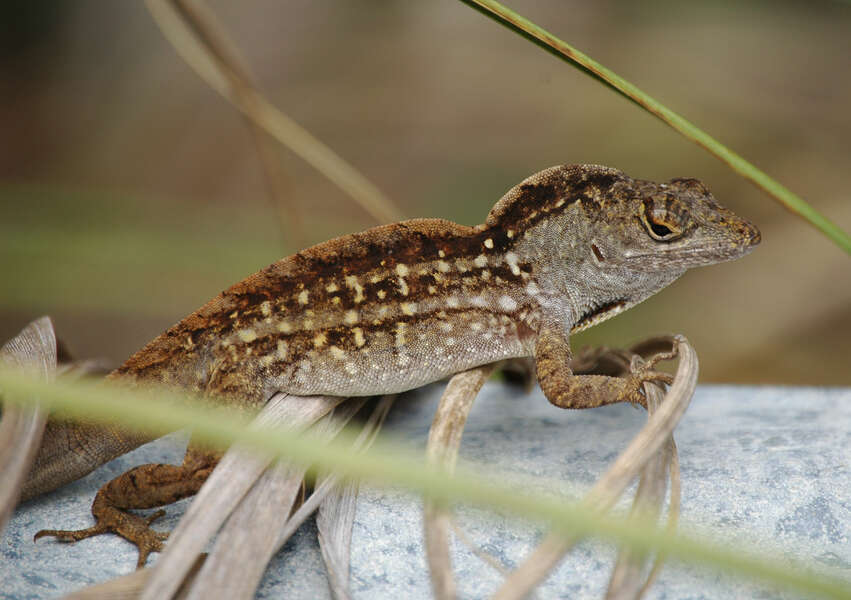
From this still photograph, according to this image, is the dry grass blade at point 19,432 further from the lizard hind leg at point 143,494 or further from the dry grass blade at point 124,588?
the lizard hind leg at point 143,494

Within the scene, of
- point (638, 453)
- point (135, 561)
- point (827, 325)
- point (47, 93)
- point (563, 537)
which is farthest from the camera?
point (47, 93)

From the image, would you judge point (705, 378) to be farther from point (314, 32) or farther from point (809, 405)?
point (314, 32)

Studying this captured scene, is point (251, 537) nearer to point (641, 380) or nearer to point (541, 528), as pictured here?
point (541, 528)

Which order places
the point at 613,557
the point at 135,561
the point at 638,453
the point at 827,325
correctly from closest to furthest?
the point at 638,453, the point at 613,557, the point at 135,561, the point at 827,325

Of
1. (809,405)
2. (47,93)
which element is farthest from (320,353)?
(47,93)

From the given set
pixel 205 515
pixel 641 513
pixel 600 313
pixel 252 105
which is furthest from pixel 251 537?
pixel 252 105

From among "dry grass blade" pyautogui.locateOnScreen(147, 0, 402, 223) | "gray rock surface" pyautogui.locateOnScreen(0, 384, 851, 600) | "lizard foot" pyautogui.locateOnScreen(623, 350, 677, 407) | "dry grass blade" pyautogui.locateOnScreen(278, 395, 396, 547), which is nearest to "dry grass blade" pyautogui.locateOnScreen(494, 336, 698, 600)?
"lizard foot" pyautogui.locateOnScreen(623, 350, 677, 407)

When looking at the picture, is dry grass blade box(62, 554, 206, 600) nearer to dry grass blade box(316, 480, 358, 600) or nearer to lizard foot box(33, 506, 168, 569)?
dry grass blade box(316, 480, 358, 600)
